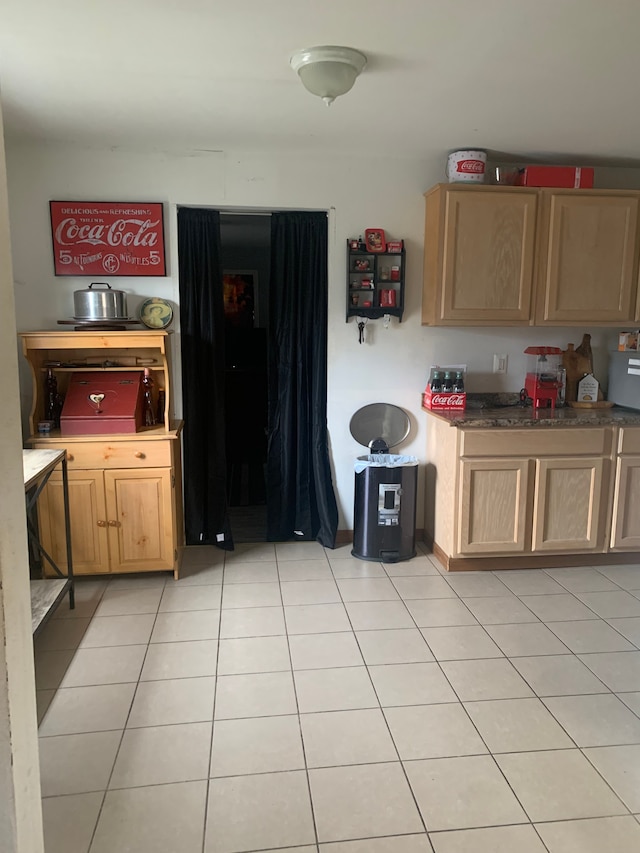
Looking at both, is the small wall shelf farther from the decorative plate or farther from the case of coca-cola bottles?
the decorative plate

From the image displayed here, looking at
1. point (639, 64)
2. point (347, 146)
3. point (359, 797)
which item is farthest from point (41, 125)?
point (359, 797)

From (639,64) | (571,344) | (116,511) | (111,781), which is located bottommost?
(111,781)

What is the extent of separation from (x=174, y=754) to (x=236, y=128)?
2804 mm

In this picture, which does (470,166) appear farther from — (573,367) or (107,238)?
(107,238)

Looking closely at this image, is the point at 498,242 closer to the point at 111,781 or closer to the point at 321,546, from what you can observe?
the point at 321,546

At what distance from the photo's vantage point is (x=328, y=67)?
2318mm

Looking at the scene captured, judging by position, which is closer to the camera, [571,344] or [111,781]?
[111,781]

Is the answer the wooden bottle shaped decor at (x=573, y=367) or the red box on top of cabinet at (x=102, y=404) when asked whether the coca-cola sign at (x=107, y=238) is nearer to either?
the red box on top of cabinet at (x=102, y=404)

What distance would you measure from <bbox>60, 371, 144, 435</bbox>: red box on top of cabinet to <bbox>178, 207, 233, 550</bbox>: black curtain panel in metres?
0.36

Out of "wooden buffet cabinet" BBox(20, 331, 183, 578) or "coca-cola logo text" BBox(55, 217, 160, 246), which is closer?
"wooden buffet cabinet" BBox(20, 331, 183, 578)

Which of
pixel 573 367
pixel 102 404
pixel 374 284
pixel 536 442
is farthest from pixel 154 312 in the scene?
pixel 573 367

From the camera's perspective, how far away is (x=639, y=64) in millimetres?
2375

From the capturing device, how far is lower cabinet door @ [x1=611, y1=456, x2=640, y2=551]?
3596 millimetres

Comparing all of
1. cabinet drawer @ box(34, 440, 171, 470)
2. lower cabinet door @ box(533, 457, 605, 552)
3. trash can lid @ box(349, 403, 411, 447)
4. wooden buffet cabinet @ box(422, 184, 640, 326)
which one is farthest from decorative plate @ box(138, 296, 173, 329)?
lower cabinet door @ box(533, 457, 605, 552)
